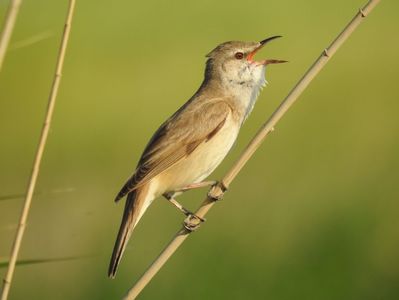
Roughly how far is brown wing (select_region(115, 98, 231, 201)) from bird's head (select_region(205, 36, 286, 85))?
0.62ft

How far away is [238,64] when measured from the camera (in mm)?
5129

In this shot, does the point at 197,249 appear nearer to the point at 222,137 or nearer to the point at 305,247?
the point at 305,247

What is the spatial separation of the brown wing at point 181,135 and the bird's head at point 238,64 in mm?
190

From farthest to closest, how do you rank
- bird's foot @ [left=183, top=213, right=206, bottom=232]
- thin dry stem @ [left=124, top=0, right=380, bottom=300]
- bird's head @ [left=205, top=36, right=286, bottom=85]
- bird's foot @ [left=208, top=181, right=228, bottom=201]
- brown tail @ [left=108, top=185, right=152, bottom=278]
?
bird's head @ [left=205, top=36, right=286, bottom=85], brown tail @ [left=108, top=185, right=152, bottom=278], bird's foot @ [left=183, top=213, right=206, bottom=232], bird's foot @ [left=208, top=181, right=228, bottom=201], thin dry stem @ [left=124, top=0, right=380, bottom=300]

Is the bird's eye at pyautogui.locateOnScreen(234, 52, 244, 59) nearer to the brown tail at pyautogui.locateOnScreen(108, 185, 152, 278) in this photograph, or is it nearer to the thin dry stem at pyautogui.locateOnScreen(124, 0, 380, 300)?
the brown tail at pyautogui.locateOnScreen(108, 185, 152, 278)

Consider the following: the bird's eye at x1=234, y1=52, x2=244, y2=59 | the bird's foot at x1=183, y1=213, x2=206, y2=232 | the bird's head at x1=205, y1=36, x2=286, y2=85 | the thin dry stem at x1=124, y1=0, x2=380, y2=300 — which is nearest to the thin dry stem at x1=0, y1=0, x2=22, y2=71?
the thin dry stem at x1=124, y1=0, x2=380, y2=300

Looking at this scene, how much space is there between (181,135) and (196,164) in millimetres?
162

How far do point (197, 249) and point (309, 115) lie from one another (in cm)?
217

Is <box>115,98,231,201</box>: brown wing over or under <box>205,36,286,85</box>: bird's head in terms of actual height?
under

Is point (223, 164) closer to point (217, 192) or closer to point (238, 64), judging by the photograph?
point (238, 64)

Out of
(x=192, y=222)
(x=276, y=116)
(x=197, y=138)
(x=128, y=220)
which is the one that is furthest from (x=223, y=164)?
(x=276, y=116)

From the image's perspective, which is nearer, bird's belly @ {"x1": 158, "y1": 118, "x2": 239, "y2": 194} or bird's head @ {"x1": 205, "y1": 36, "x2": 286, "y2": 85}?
bird's belly @ {"x1": 158, "y1": 118, "x2": 239, "y2": 194}

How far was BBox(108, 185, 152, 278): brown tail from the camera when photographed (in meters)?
4.24

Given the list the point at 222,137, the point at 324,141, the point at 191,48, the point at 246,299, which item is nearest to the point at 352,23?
the point at 222,137
